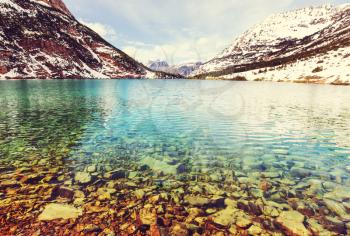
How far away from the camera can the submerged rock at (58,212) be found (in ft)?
30.3

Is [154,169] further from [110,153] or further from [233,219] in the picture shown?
[233,219]

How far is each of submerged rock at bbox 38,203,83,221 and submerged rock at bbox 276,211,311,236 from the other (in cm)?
Answer: 789

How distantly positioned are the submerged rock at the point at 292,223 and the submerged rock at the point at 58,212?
7891 mm

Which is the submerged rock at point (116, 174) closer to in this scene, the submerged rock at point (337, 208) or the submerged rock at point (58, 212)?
the submerged rock at point (58, 212)

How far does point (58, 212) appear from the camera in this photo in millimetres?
9555

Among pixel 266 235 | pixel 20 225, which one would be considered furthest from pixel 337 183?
pixel 20 225

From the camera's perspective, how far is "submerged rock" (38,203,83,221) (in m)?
9.24

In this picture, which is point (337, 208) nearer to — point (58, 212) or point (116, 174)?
point (116, 174)

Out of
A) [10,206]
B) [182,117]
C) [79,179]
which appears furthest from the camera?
[182,117]

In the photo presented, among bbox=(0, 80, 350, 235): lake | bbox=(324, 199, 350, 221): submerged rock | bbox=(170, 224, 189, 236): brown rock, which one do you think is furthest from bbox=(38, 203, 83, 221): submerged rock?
bbox=(324, 199, 350, 221): submerged rock

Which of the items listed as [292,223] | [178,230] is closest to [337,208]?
[292,223]

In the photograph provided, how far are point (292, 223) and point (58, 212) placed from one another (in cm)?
917

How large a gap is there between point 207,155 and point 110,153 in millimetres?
6835

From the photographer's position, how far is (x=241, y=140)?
21.1m
